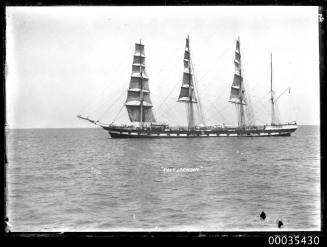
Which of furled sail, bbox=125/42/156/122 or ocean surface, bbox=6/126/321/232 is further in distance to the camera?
furled sail, bbox=125/42/156/122

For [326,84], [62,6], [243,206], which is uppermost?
[62,6]

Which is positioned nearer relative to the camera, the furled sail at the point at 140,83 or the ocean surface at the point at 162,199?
the ocean surface at the point at 162,199

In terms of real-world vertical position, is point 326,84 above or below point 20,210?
above

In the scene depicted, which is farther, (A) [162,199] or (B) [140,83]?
(B) [140,83]

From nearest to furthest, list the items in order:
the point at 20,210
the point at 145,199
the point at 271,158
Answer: the point at 20,210, the point at 145,199, the point at 271,158

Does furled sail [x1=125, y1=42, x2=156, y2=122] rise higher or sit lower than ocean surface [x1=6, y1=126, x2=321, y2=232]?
higher

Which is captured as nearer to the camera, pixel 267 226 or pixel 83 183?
pixel 267 226

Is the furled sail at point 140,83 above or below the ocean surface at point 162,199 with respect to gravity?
above

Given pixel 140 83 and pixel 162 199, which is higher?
pixel 140 83

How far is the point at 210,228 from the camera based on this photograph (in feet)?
19.2

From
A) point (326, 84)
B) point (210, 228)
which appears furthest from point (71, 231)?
point (326, 84)
